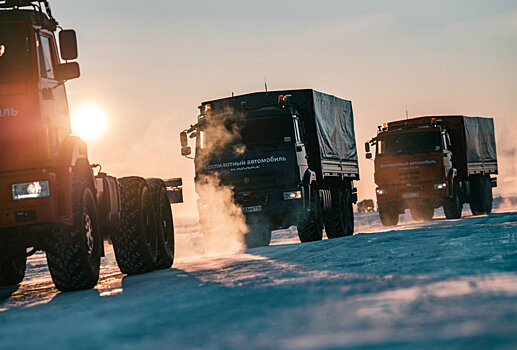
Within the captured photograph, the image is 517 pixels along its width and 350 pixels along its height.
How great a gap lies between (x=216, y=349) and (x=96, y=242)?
5.40 m

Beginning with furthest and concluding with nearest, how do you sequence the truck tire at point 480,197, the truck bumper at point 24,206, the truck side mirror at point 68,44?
the truck tire at point 480,197, the truck side mirror at point 68,44, the truck bumper at point 24,206

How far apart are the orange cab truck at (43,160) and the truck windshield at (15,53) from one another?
11 mm

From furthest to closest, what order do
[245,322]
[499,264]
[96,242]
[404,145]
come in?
1. [404,145]
2. [96,242]
3. [499,264]
4. [245,322]

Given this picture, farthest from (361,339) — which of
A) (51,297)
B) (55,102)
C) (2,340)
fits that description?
(55,102)

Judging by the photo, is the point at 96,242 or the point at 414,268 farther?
the point at 96,242

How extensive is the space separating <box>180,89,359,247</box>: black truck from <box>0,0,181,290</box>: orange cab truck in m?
7.84

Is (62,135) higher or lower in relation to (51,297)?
higher

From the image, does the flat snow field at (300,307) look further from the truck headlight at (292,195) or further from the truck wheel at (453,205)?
the truck wheel at (453,205)

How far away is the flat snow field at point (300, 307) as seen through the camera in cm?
509

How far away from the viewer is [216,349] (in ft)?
16.5

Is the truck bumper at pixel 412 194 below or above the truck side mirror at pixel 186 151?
below

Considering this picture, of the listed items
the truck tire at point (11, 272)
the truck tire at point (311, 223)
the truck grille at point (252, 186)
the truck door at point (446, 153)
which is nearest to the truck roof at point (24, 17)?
the truck tire at point (11, 272)

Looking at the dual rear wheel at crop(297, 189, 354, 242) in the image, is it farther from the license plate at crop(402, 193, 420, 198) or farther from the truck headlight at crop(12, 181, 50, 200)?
the truck headlight at crop(12, 181, 50, 200)

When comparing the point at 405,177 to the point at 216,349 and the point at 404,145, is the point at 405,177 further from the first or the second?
the point at 216,349
